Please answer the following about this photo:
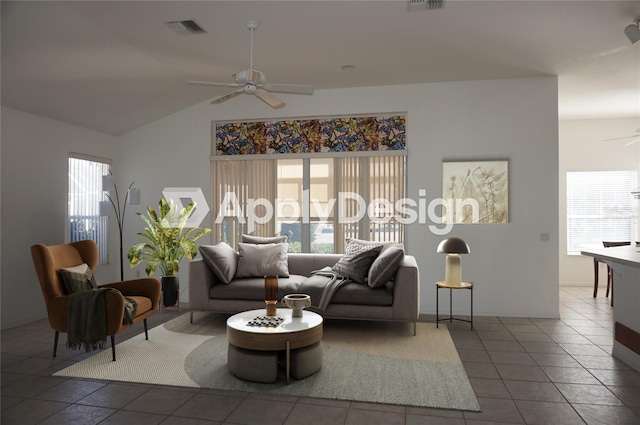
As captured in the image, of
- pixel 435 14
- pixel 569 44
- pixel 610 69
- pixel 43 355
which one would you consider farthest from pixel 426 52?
pixel 43 355

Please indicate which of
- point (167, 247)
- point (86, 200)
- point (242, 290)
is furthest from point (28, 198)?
point (242, 290)

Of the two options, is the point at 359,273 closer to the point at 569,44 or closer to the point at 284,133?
the point at 284,133

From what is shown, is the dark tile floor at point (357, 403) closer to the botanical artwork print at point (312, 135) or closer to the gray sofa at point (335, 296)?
the gray sofa at point (335, 296)

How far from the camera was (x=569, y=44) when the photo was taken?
14.8 feet

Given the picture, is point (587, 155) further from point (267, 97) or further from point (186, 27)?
point (186, 27)

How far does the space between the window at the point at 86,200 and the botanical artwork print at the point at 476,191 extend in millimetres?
4571

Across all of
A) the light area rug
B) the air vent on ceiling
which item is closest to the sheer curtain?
the light area rug

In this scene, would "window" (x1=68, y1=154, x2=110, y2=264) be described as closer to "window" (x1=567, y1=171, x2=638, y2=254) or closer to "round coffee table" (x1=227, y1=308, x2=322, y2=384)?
"round coffee table" (x1=227, y1=308, x2=322, y2=384)

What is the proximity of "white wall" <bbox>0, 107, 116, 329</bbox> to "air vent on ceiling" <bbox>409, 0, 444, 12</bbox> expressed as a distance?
4.41 meters

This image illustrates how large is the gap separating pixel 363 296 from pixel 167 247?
2.83 m

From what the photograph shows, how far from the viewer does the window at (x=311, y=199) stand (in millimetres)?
6023

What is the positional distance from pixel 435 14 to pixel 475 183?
2480 mm

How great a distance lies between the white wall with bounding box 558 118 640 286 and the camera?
25.6ft

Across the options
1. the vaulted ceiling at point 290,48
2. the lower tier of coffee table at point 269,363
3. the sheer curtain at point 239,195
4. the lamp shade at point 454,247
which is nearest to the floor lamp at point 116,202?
Result: the vaulted ceiling at point 290,48
